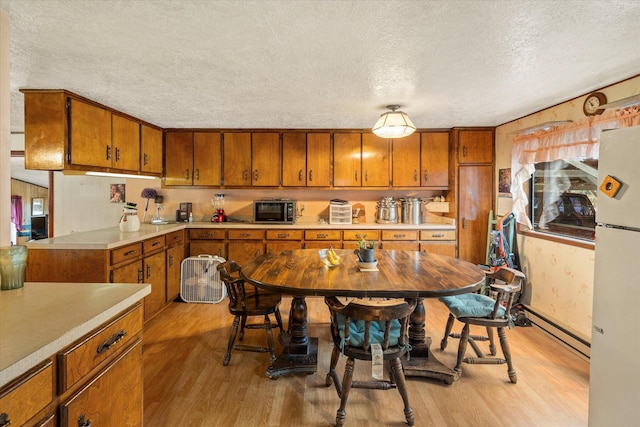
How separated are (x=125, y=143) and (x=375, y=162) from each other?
3042mm

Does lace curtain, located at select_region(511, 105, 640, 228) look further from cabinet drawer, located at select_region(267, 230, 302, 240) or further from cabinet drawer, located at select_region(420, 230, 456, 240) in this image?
cabinet drawer, located at select_region(267, 230, 302, 240)

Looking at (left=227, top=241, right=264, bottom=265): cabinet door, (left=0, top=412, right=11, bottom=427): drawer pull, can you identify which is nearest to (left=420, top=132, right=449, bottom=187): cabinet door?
(left=227, top=241, right=264, bottom=265): cabinet door

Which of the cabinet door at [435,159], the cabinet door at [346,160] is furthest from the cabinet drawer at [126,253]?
the cabinet door at [435,159]

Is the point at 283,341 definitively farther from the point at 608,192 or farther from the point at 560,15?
the point at 560,15

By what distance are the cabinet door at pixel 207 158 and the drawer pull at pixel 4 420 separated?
3910 millimetres

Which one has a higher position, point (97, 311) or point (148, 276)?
point (97, 311)

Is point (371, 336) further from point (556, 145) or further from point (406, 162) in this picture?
point (406, 162)

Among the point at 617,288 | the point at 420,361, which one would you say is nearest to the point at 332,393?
the point at 420,361

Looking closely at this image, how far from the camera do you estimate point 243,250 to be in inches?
173

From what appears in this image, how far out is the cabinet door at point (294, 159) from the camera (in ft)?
14.8

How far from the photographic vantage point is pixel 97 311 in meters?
1.20

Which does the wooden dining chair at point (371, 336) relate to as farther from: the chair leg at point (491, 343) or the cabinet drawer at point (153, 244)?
the cabinet drawer at point (153, 244)

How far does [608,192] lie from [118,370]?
232 cm

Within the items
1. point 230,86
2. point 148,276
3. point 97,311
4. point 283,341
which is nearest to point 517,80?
point 230,86
